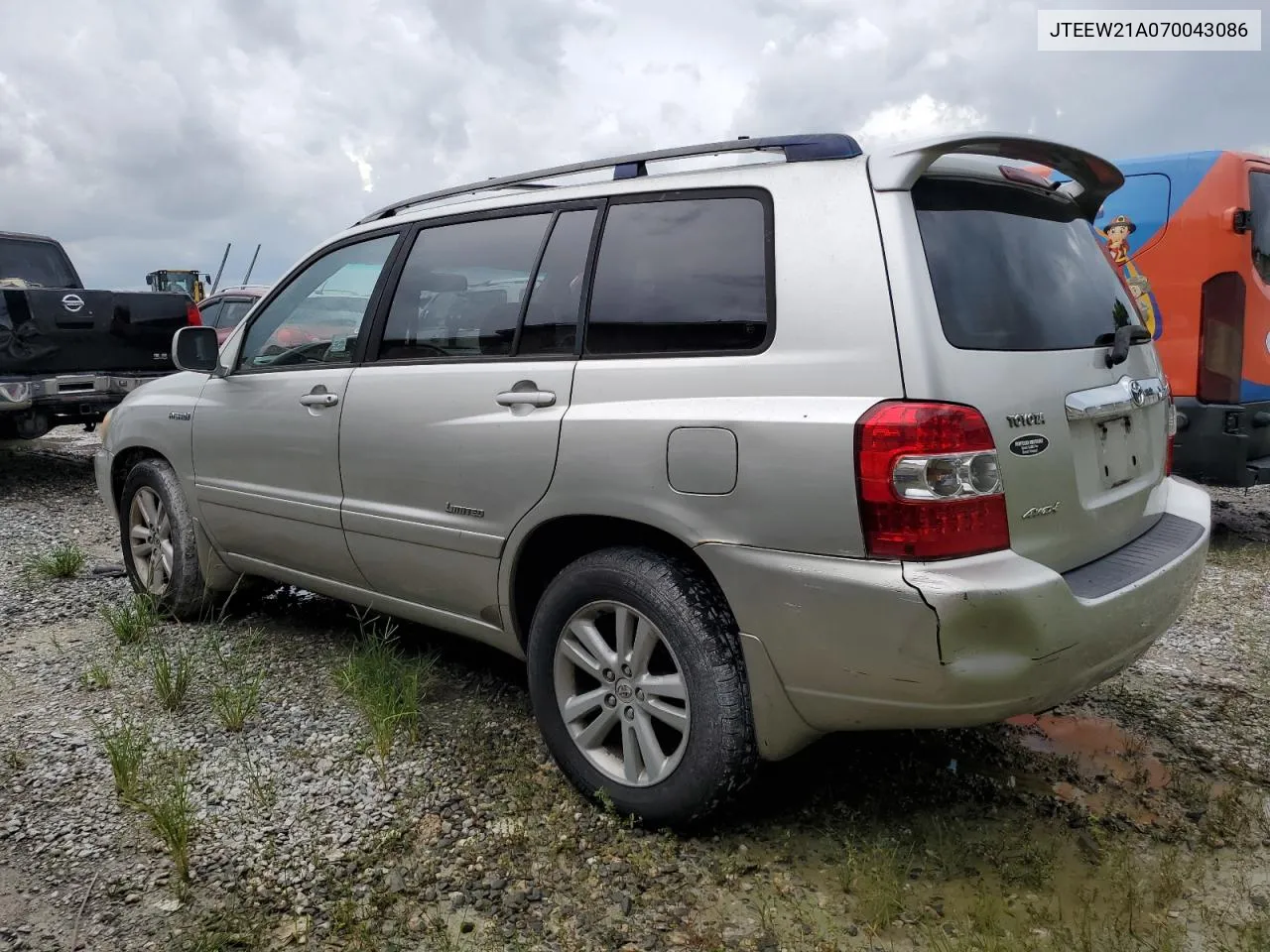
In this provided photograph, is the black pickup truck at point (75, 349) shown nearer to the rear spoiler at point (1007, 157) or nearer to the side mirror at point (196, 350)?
the side mirror at point (196, 350)

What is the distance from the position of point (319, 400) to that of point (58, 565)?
280 centimetres

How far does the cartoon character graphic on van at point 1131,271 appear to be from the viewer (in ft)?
19.4

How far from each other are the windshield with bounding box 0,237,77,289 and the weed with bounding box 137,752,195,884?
8.21 meters

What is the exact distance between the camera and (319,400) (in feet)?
12.0

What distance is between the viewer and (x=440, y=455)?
3201 millimetres

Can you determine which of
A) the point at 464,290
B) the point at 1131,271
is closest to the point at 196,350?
the point at 464,290

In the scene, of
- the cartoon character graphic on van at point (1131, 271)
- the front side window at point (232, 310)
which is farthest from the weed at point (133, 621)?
the front side window at point (232, 310)

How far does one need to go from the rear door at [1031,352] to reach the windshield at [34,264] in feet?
31.6

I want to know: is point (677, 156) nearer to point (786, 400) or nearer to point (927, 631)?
point (786, 400)

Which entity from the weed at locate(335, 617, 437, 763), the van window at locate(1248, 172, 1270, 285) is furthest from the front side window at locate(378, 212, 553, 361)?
the van window at locate(1248, 172, 1270, 285)

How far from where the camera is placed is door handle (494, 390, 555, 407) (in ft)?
9.61

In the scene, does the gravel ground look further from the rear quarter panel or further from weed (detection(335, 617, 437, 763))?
the rear quarter panel

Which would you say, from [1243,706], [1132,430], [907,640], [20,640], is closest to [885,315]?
[907,640]

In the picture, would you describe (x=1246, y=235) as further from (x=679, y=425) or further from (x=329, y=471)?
(x=329, y=471)
